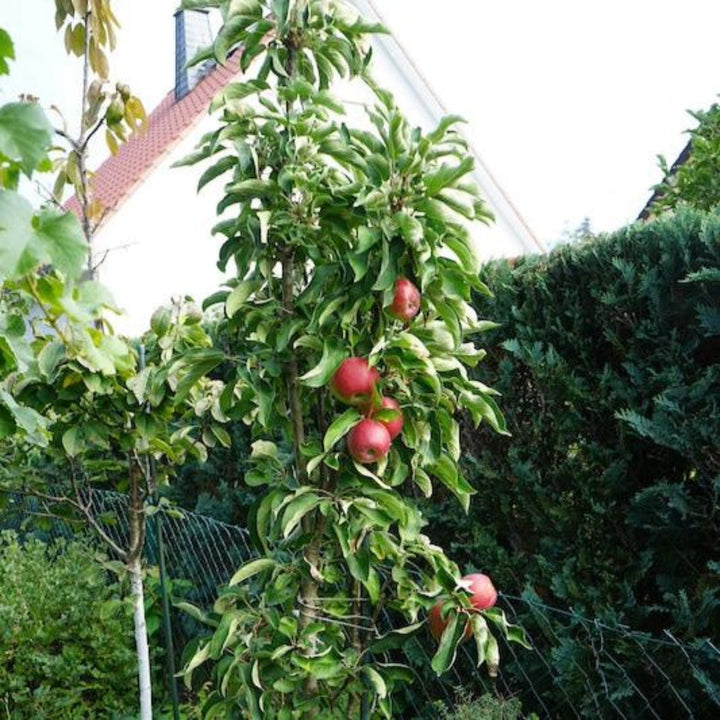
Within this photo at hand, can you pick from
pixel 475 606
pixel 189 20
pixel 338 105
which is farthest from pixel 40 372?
pixel 189 20

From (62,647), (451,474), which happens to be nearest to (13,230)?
(451,474)

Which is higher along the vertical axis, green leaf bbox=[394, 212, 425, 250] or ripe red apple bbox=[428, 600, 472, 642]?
green leaf bbox=[394, 212, 425, 250]

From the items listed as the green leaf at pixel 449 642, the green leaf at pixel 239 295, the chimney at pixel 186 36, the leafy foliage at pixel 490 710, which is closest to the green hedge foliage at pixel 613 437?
Answer: the leafy foliage at pixel 490 710

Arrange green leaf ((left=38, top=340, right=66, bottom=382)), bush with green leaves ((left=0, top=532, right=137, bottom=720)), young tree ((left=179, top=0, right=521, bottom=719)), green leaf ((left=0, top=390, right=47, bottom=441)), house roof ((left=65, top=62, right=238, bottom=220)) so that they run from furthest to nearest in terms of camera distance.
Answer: house roof ((left=65, top=62, right=238, bottom=220)) < bush with green leaves ((left=0, top=532, right=137, bottom=720)) < green leaf ((left=38, top=340, right=66, bottom=382)) < young tree ((left=179, top=0, right=521, bottom=719)) < green leaf ((left=0, top=390, right=47, bottom=441))

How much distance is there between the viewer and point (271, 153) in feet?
6.36

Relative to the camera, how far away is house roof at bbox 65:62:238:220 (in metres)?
11.3

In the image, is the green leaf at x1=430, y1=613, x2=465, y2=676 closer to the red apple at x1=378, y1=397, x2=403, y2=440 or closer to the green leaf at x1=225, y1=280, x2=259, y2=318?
the red apple at x1=378, y1=397, x2=403, y2=440

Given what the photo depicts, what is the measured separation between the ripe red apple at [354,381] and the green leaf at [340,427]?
3 centimetres

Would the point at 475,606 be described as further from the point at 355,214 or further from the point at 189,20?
the point at 189,20

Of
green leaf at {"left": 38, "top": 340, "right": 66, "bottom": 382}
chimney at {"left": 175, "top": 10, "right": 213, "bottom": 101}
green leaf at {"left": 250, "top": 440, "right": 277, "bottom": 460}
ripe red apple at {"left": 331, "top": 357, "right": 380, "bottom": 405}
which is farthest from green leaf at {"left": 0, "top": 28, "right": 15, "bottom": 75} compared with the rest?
chimney at {"left": 175, "top": 10, "right": 213, "bottom": 101}

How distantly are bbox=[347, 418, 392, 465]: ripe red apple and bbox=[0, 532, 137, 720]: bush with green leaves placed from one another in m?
2.01

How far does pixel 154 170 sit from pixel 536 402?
30.9ft

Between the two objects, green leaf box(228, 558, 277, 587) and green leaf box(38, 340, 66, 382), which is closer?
green leaf box(228, 558, 277, 587)

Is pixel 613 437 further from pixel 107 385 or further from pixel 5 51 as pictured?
pixel 5 51
